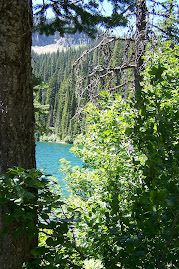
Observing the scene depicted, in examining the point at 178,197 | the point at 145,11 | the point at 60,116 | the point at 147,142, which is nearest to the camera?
the point at 178,197

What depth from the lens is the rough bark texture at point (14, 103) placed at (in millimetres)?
1876

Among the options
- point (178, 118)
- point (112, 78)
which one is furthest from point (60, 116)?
point (178, 118)

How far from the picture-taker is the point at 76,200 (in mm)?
3596

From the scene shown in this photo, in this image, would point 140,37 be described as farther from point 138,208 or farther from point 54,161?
point 54,161

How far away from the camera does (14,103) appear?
1.95 meters

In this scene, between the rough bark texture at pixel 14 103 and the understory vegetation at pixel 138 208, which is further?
the rough bark texture at pixel 14 103

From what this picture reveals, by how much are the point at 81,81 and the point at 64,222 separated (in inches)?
192

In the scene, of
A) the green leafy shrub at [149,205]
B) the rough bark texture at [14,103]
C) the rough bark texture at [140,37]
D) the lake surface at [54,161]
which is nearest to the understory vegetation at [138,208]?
the green leafy shrub at [149,205]

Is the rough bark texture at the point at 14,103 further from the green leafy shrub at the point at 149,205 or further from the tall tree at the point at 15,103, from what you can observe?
the green leafy shrub at the point at 149,205

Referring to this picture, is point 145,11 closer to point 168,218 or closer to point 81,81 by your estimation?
point 81,81

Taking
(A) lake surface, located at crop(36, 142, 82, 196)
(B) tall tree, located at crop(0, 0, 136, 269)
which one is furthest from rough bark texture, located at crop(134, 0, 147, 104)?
(B) tall tree, located at crop(0, 0, 136, 269)

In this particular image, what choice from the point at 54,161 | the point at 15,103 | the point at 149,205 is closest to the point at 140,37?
the point at 15,103

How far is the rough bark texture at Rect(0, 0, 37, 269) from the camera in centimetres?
188

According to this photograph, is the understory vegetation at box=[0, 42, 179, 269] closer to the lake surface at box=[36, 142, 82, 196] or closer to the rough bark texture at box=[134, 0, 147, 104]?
the rough bark texture at box=[134, 0, 147, 104]
